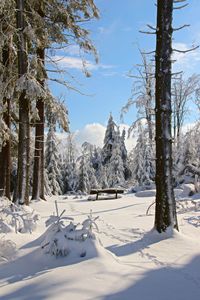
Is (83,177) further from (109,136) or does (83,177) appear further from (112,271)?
(112,271)

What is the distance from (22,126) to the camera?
1125 cm

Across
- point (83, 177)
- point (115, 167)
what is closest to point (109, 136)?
point (115, 167)

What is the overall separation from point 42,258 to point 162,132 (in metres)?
3.67

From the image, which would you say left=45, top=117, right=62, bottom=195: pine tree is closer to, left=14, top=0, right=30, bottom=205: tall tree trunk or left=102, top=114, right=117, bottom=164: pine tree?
left=102, top=114, right=117, bottom=164: pine tree

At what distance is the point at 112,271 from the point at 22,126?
695cm

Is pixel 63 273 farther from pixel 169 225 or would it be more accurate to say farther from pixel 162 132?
pixel 162 132

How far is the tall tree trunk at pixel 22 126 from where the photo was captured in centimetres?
1116

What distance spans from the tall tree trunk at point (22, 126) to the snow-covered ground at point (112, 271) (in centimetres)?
327

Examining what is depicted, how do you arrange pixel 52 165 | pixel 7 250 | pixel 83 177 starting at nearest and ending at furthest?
pixel 7 250 → pixel 52 165 → pixel 83 177

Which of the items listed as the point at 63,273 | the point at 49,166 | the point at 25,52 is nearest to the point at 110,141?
the point at 49,166

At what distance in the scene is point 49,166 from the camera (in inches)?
1615

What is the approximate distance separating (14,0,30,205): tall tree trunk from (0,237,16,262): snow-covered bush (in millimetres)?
4840

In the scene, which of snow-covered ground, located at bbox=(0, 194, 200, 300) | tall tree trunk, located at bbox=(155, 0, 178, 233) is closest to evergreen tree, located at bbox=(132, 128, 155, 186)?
tall tree trunk, located at bbox=(155, 0, 178, 233)

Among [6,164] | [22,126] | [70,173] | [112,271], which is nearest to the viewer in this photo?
[112,271]
